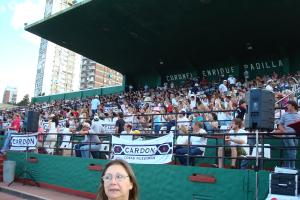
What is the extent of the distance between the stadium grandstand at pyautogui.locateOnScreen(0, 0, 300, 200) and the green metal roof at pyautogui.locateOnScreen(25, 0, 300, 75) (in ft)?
0.27

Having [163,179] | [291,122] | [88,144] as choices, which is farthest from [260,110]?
[88,144]

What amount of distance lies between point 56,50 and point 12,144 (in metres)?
146

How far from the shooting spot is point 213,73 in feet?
102

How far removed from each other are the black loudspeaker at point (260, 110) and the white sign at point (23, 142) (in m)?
10.4

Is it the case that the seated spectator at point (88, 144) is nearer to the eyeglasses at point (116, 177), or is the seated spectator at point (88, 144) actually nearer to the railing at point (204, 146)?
the railing at point (204, 146)

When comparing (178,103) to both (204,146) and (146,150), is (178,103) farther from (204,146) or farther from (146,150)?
(204,146)

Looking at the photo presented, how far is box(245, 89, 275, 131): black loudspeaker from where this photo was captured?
7.91m

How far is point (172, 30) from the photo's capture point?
28.5 m

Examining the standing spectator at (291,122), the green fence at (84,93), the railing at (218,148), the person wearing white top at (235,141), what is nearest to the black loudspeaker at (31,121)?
the railing at (218,148)

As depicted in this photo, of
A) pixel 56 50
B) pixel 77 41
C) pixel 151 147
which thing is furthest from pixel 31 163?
pixel 56 50

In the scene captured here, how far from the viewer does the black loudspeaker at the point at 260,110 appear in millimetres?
7914

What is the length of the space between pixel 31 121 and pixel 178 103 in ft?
22.8

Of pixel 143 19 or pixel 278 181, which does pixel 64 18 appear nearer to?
pixel 143 19

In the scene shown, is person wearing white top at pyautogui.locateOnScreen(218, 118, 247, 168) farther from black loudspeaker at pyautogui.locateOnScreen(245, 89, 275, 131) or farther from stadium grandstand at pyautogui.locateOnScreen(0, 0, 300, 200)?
black loudspeaker at pyautogui.locateOnScreen(245, 89, 275, 131)
